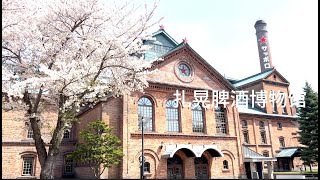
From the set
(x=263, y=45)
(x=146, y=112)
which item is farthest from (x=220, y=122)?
(x=263, y=45)

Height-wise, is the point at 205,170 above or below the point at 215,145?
below

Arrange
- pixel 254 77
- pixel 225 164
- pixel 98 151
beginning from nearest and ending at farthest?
pixel 98 151 → pixel 225 164 → pixel 254 77

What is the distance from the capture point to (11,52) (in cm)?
1086

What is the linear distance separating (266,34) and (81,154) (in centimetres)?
4638

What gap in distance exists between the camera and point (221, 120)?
2622cm

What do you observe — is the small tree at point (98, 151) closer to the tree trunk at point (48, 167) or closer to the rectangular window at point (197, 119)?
the tree trunk at point (48, 167)

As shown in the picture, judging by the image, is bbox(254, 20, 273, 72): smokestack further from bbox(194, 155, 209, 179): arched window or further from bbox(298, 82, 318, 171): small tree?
bbox(194, 155, 209, 179): arched window

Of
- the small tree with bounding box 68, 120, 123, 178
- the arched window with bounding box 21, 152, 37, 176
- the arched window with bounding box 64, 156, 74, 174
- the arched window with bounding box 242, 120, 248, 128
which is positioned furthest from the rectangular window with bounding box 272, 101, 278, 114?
the arched window with bounding box 21, 152, 37, 176

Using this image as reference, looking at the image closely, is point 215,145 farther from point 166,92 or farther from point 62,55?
point 62,55

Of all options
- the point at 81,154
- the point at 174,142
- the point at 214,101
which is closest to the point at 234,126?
the point at 214,101

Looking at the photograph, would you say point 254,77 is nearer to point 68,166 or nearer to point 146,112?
point 146,112

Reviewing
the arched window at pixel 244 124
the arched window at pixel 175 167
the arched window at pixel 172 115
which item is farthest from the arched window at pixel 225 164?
the arched window at pixel 244 124

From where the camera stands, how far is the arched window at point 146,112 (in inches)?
861

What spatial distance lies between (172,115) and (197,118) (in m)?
2.62
